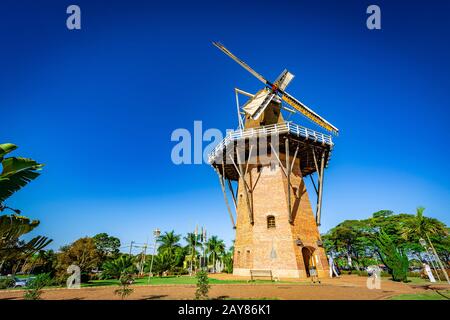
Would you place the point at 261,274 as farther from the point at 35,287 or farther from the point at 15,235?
the point at 15,235

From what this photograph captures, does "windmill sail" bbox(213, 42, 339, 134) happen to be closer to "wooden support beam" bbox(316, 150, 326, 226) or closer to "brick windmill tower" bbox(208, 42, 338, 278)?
"brick windmill tower" bbox(208, 42, 338, 278)

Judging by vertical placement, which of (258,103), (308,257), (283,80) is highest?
(283,80)

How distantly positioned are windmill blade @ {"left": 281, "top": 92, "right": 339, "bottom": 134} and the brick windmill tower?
141 millimetres

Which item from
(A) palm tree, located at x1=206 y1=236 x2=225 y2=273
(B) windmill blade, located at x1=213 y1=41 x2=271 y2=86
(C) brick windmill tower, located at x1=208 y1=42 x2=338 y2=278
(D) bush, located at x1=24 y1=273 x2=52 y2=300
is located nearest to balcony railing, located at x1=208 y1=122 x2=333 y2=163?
(C) brick windmill tower, located at x1=208 y1=42 x2=338 y2=278

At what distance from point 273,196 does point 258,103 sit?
29.6 feet

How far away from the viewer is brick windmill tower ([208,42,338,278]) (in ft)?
57.0

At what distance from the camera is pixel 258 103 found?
863 inches

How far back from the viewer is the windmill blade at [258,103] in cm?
2115

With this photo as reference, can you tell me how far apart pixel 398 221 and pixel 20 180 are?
4357 cm

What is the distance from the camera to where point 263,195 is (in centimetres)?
1956

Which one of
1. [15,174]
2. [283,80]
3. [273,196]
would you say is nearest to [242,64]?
[283,80]

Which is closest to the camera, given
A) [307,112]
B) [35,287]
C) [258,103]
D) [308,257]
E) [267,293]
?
[35,287]
